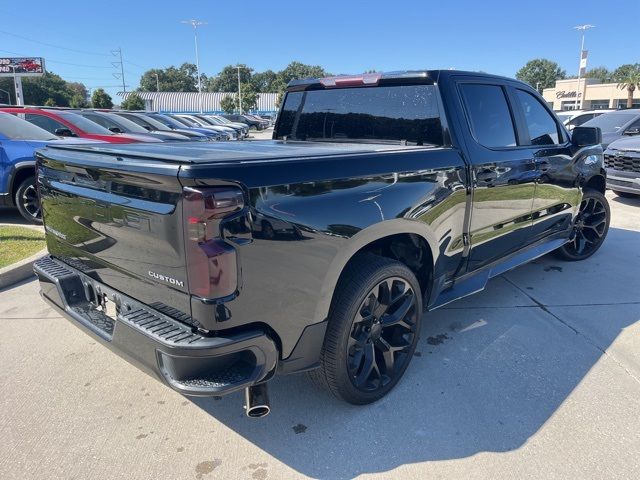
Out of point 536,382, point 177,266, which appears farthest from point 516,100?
point 177,266

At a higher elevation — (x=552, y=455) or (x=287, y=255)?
(x=287, y=255)

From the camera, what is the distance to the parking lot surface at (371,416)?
2379mm

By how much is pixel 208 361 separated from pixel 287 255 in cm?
57

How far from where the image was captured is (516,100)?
13.1ft

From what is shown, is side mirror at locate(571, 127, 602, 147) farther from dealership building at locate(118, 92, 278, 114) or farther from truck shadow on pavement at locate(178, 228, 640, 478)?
dealership building at locate(118, 92, 278, 114)

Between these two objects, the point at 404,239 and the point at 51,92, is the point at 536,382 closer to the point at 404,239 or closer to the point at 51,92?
the point at 404,239

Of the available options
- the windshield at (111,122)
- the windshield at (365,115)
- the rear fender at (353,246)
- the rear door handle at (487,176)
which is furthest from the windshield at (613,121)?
the windshield at (111,122)

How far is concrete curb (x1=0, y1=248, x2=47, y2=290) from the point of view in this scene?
4.70 metres

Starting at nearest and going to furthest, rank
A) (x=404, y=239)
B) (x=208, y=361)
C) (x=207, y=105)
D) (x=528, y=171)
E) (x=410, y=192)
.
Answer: (x=208, y=361)
(x=410, y=192)
(x=404, y=239)
(x=528, y=171)
(x=207, y=105)

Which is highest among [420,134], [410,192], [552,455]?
[420,134]

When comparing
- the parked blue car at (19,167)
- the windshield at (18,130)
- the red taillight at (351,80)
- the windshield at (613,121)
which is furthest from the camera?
the windshield at (613,121)

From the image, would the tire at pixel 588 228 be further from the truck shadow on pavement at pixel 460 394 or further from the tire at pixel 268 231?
the tire at pixel 268 231

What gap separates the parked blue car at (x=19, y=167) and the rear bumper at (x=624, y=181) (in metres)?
9.35

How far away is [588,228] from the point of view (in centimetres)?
565
